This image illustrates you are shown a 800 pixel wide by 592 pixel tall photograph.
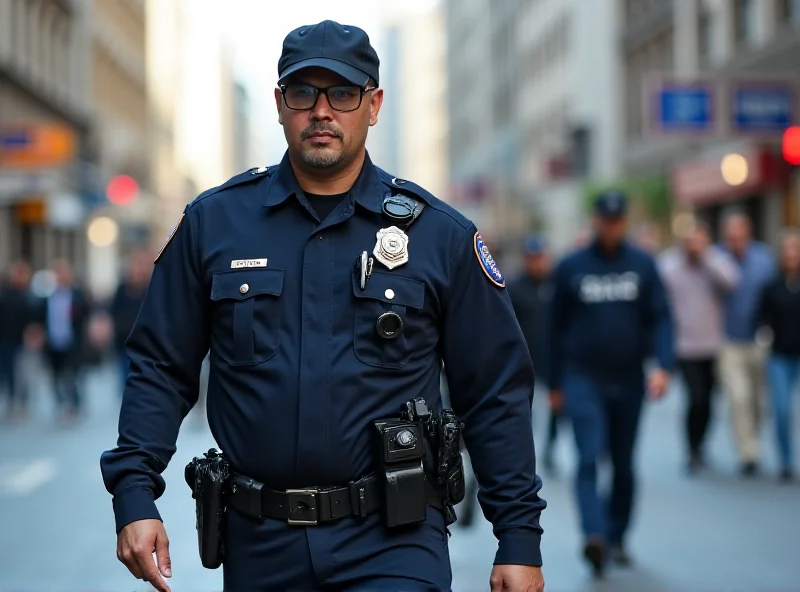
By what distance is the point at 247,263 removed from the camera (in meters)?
3.44

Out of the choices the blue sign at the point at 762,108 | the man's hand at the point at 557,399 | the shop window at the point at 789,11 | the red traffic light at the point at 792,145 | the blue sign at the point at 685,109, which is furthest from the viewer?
the shop window at the point at 789,11

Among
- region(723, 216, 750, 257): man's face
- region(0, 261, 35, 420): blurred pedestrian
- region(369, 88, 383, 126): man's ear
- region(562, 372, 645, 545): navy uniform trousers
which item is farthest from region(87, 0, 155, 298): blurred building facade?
region(369, 88, 383, 126): man's ear

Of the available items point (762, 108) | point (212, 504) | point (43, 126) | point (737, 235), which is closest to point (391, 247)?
point (212, 504)

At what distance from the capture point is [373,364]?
3.36m

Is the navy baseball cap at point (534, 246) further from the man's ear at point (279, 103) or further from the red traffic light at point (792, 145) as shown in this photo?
the man's ear at point (279, 103)

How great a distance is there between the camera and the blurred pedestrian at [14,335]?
18.8 m

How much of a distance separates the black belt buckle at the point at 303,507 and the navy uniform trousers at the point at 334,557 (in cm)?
2

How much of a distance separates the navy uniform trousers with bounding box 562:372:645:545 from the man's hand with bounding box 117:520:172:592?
15.5ft

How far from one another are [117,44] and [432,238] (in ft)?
166

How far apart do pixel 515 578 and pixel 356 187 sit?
1.05 metres

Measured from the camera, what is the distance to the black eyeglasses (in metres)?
3.45

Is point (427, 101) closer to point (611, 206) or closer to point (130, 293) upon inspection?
point (130, 293)

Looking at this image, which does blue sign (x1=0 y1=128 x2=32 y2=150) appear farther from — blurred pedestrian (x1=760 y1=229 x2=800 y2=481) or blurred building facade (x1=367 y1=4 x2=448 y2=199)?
blurred building facade (x1=367 y1=4 x2=448 y2=199)

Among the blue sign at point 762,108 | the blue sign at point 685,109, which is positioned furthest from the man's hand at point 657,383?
the blue sign at point 685,109
